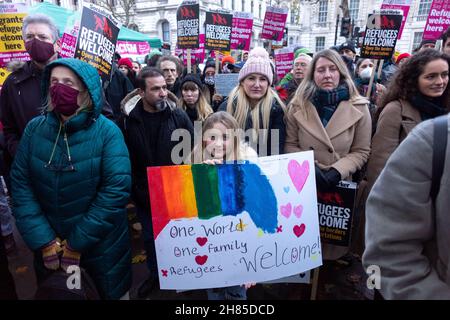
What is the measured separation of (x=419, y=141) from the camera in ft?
2.97

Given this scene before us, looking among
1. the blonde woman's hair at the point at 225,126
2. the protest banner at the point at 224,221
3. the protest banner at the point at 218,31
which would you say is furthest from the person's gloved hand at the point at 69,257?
the protest banner at the point at 218,31

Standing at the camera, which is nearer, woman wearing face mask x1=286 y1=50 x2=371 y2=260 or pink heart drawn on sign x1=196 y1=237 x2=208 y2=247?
pink heart drawn on sign x1=196 y1=237 x2=208 y2=247

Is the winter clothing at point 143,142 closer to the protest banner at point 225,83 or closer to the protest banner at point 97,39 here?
the protest banner at point 97,39

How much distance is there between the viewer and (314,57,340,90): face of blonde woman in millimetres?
2418

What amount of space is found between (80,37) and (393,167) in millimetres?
2753

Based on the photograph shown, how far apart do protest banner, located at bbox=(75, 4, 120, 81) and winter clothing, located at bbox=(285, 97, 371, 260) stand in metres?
1.89

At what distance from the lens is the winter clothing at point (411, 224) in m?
0.90

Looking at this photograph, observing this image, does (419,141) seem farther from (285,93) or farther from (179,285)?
(285,93)

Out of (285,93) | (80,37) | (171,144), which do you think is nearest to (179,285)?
(171,144)

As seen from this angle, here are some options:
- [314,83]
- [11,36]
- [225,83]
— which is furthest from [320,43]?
[314,83]

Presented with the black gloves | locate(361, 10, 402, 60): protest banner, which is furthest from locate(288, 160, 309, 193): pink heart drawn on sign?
locate(361, 10, 402, 60): protest banner

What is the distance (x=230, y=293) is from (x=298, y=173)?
1029 millimetres

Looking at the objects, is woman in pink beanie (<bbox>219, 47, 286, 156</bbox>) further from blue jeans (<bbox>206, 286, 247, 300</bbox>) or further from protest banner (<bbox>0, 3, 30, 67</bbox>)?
protest banner (<bbox>0, 3, 30, 67</bbox>)
